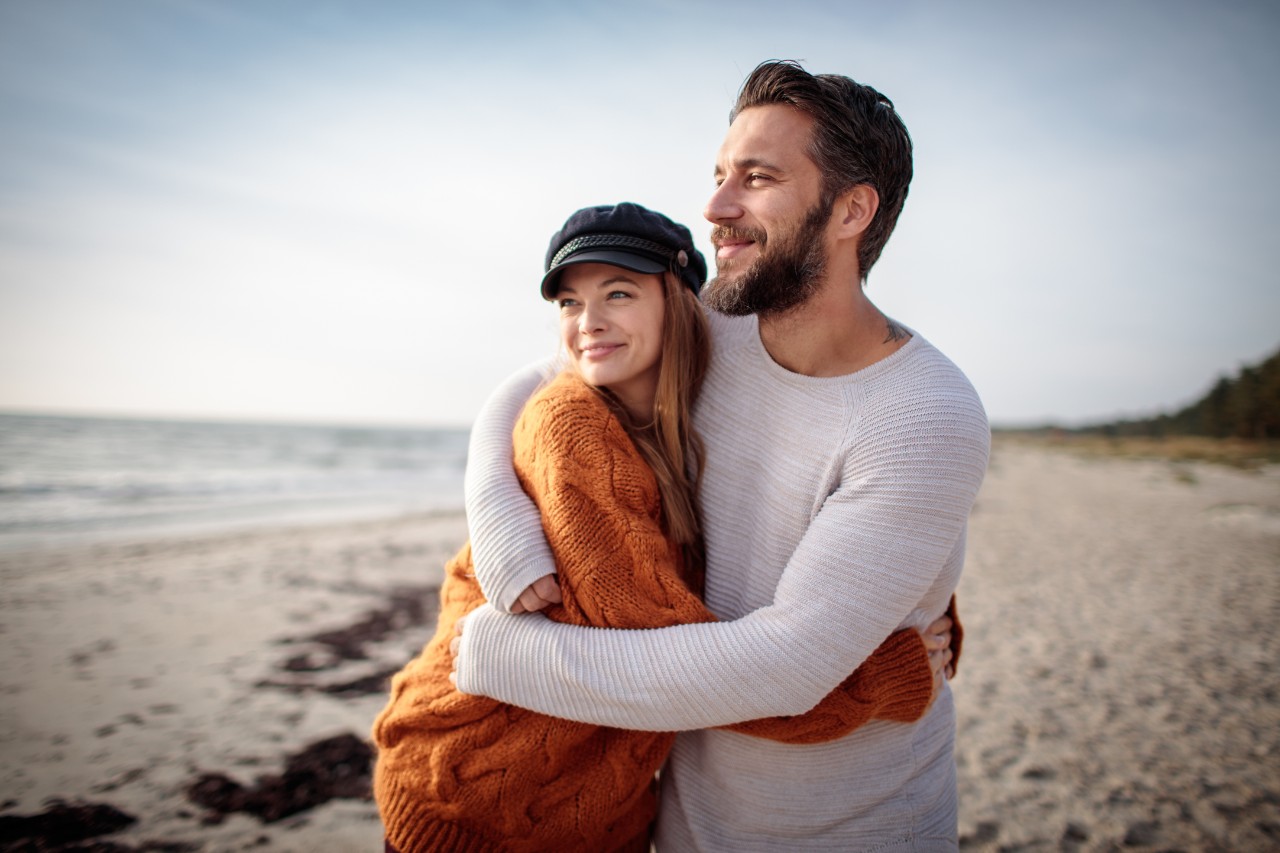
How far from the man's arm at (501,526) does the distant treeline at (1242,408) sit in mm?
50851

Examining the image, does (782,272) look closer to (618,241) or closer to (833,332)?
(833,332)

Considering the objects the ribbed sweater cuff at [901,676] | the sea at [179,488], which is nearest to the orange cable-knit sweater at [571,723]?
the ribbed sweater cuff at [901,676]

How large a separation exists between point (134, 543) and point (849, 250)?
1102 cm

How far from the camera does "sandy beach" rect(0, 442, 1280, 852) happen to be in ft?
10.7

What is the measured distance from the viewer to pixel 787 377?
5.91 feet

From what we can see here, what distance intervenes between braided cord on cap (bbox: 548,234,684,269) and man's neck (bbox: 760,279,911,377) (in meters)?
0.43

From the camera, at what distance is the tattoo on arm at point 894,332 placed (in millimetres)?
1734

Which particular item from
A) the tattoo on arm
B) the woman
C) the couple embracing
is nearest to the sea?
the woman

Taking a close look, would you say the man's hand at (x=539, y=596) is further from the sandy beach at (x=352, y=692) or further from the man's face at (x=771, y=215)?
the sandy beach at (x=352, y=692)

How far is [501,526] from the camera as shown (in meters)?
1.58

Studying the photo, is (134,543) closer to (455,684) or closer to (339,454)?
(455,684)

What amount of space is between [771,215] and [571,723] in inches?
59.0

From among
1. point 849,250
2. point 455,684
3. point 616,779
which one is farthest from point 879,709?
point 849,250

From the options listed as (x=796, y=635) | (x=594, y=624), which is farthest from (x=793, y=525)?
(x=594, y=624)
